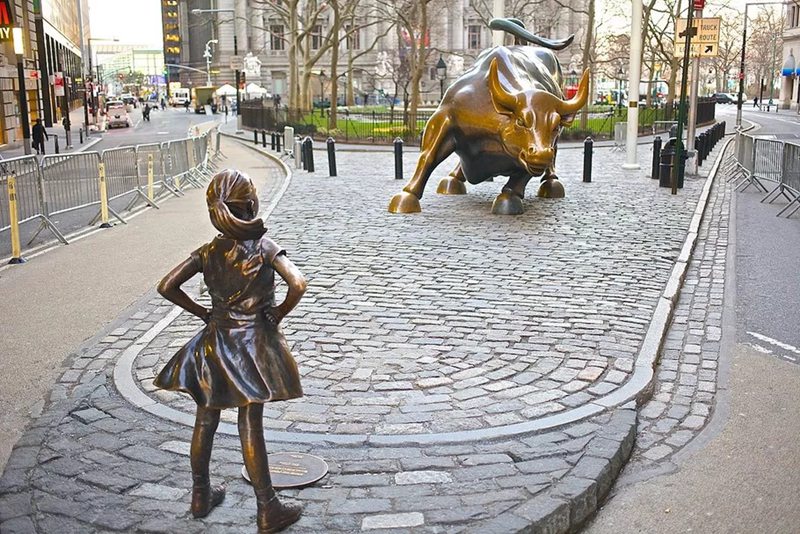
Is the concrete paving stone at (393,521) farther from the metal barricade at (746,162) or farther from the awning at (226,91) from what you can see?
the awning at (226,91)

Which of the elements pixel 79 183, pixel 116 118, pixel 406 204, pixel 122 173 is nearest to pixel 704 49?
pixel 406 204

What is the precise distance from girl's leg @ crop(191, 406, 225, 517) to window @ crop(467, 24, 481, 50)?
321 feet

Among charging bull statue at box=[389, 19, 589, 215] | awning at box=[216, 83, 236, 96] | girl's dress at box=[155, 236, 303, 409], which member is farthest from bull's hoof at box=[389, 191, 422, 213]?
awning at box=[216, 83, 236, 96]

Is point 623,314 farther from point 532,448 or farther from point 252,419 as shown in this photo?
point 252,419

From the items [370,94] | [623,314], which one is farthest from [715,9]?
[623,314]

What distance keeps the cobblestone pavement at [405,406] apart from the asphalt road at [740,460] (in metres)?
0.24

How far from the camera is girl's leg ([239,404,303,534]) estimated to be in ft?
13.4

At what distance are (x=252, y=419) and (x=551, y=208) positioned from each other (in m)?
11.8

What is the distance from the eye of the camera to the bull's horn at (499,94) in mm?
12922

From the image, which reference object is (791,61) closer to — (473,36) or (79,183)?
(473,36)

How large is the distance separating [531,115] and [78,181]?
722 centimetres

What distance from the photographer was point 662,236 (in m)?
12.6

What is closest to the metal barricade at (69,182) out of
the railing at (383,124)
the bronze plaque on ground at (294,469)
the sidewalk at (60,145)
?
the bronze plaque on ground at (294,469)

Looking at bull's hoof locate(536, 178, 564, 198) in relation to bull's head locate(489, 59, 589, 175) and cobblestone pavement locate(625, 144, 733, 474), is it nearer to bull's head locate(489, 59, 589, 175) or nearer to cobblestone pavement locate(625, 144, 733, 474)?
bull's head locate(489, 59, 589, 175)
